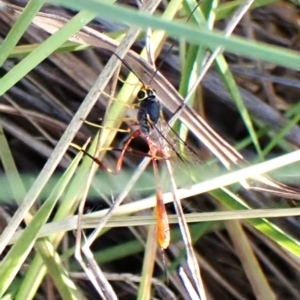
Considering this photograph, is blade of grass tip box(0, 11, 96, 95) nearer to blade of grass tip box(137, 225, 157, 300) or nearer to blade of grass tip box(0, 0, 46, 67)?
blade of grass tip box(0, 0, 46, 67)

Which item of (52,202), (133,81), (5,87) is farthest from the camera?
(133,81)

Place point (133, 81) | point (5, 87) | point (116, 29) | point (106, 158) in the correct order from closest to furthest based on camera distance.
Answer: point (5, 87), point (133, 81), point (116, 29), point (106, 158)

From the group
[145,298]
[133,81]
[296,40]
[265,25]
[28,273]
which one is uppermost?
[265,25]

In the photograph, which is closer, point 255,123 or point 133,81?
point 133,81

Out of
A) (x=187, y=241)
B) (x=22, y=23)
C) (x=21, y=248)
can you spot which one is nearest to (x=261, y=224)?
(x=187, y=241)

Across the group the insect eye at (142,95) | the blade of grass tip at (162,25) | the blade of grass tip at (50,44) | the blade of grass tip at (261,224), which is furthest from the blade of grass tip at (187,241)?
the blade of grass tip at (162,25)

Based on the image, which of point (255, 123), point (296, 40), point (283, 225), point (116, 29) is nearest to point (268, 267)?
point (283, 225)

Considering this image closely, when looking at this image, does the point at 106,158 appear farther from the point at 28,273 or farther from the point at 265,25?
the point at 265,25

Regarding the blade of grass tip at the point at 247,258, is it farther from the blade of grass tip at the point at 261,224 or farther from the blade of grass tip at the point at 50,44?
the blade of grass tip at the point at 50,44
